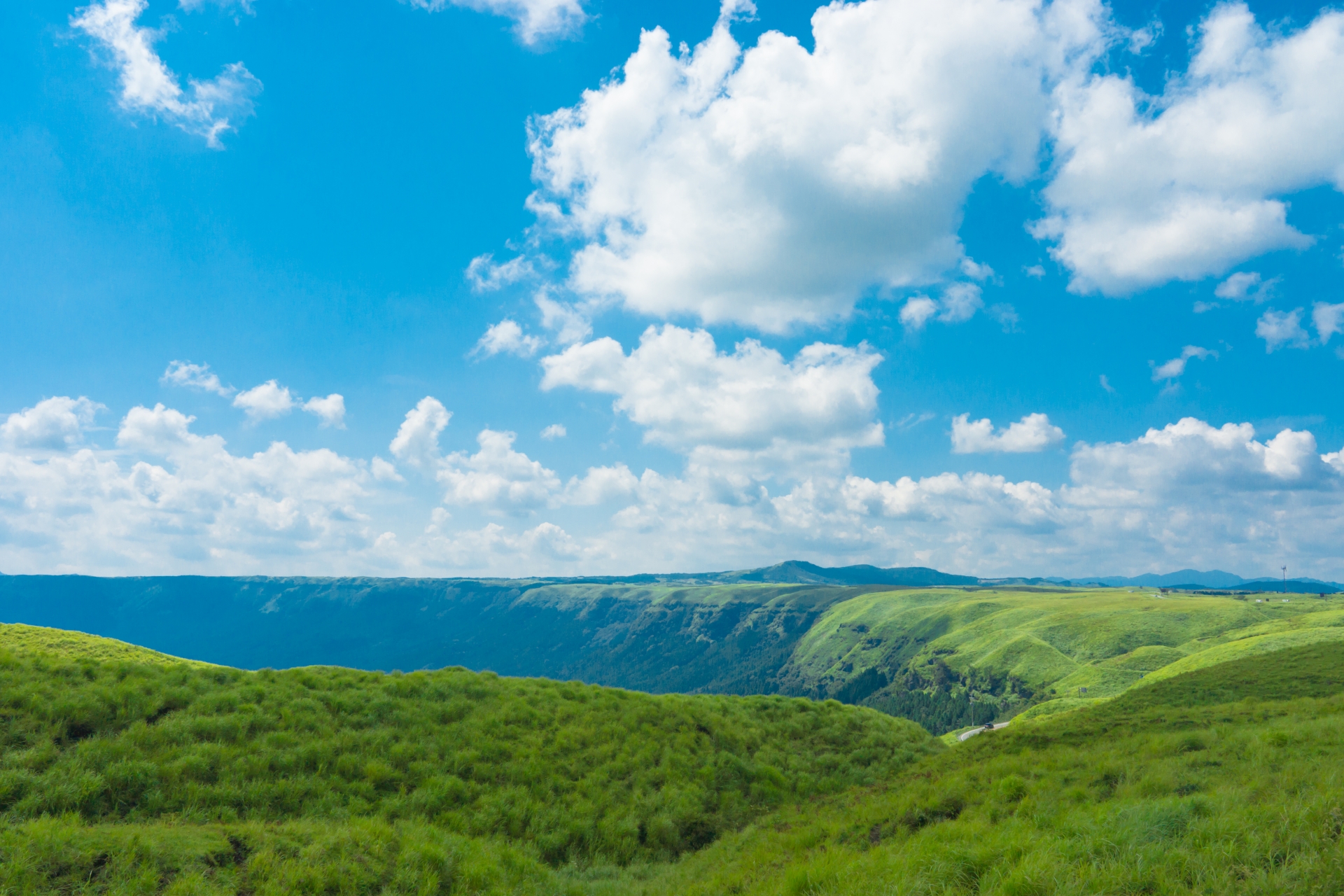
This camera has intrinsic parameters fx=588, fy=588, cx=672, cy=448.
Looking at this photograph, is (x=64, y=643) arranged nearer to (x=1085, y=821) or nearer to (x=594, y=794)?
(x=594, y=794)

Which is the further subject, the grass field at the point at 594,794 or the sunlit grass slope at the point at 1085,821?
the grass field at the point at 594,794

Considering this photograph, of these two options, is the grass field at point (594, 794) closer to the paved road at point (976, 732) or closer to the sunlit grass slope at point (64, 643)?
the paved road at point (976, 732)

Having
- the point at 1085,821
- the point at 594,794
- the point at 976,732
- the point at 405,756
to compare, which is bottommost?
the point at 976,732

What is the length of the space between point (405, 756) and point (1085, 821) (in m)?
20.3

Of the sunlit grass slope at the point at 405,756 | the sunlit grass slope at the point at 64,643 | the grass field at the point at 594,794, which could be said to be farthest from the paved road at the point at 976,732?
the sunlit grass slope at the point at 64,643

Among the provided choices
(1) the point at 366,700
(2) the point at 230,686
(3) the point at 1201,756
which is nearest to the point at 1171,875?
(3) the point at 1201,756

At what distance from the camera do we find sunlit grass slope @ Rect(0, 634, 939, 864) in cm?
1588

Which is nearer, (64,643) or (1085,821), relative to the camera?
(1085,821)

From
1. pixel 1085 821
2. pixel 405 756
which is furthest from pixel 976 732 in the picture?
pixel 405 756

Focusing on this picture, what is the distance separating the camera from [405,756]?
2091 centimetres

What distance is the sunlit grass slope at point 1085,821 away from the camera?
9.25 metres

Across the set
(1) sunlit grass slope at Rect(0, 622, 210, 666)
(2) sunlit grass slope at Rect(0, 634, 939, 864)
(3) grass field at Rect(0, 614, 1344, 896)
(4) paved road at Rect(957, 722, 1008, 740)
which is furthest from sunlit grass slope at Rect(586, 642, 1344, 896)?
(1) sunlit grass slope at Rect(0, 622, 210, 666)

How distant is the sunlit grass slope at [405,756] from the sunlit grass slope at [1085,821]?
9.46 feet

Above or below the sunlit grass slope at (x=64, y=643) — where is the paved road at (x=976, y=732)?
below
